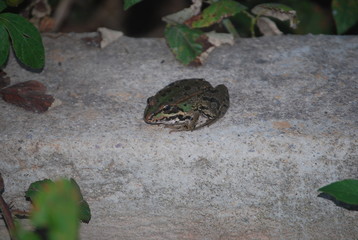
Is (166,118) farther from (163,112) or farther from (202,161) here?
(202,161)

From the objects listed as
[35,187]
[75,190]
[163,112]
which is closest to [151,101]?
[163,112]

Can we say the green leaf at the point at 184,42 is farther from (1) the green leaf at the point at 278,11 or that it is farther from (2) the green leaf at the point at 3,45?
(2) the green leaf at the point at 3,45

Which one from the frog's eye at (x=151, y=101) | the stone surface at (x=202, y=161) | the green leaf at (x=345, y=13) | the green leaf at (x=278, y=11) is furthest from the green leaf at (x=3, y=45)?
the green leaf at (x=345, y=13)

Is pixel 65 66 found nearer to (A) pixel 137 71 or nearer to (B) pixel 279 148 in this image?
(A) pixel 137 71

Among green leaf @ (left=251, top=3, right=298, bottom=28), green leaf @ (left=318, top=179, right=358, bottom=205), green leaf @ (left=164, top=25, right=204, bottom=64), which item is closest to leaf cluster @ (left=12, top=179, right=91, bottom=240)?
green leaf @ (left=318, top=179, right=358, bottom=205)

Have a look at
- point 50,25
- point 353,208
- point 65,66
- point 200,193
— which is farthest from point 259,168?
point 50,25
